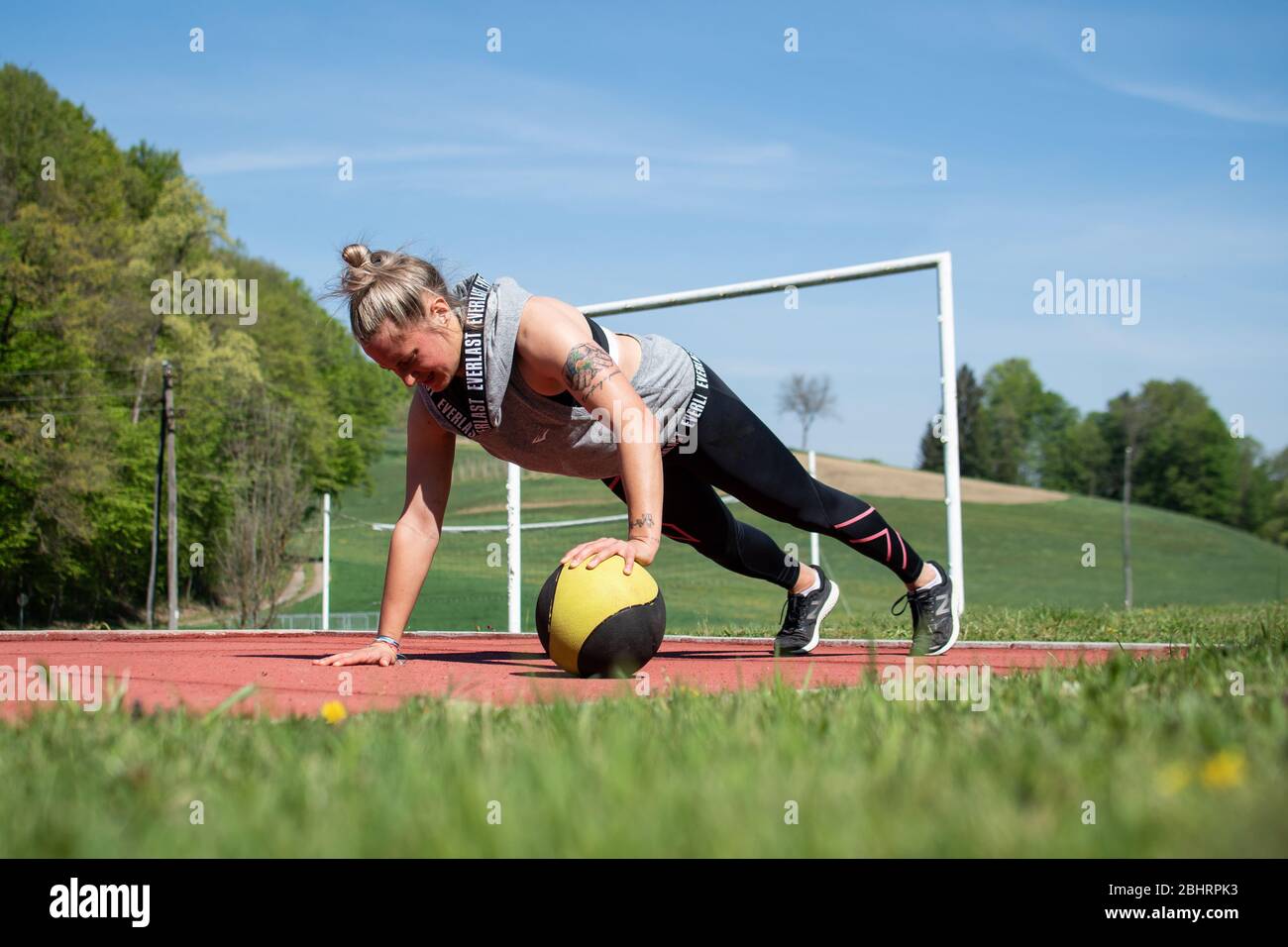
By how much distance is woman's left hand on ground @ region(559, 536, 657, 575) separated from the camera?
3.70 m

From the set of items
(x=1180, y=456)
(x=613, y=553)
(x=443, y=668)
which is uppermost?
(x=1180, y=456)

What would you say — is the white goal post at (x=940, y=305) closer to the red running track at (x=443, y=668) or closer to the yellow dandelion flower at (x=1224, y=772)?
the red running track at (x=443, y=668)

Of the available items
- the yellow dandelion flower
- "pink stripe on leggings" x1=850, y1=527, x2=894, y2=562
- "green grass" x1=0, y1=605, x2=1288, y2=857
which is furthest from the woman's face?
the yellow dandelion flower

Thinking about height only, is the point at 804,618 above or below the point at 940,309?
below

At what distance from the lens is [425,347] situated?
3852mm

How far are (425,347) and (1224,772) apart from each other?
2.89 meters

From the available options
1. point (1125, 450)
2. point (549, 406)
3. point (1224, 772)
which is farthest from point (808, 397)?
point (1125, 450)

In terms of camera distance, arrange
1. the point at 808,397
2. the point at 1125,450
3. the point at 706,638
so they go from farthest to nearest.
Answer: the point at 1125,450, the point at 808,397, the point at 706,638

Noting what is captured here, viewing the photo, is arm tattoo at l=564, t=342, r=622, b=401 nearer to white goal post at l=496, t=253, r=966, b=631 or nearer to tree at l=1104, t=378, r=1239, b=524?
white goal post at l=496, t=253, r=966, b=631

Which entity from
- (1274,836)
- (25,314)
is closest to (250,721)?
(1274,836)

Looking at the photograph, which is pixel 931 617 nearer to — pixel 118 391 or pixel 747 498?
pixel 747 498

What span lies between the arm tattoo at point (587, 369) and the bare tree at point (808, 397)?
601cm
